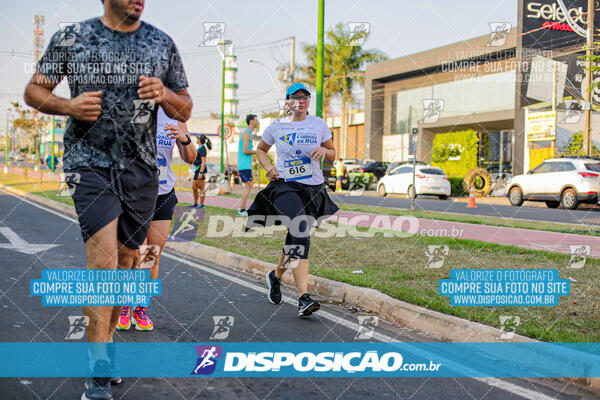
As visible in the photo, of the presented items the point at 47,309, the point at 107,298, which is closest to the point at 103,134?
the point at 107,298

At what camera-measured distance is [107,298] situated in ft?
10.4

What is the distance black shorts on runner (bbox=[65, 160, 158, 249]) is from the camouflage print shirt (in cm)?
5

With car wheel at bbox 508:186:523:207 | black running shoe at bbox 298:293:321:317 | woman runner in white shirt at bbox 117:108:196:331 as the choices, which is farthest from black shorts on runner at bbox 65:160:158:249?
car wheel at bbox 508:186:523:207

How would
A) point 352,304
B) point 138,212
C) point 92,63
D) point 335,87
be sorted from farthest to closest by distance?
1. point 335,87
2. point 352,304
3. point 138,212
4. point 92,63

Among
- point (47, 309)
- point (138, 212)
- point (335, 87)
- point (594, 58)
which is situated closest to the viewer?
point (138, 212)

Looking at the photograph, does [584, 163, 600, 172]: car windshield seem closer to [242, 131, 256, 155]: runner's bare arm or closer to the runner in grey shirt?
[242, 131, 256, 155]: runner's bare arm

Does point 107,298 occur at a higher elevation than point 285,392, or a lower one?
higher

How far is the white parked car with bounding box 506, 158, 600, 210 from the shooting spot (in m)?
20.6

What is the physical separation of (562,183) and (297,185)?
1836 cm

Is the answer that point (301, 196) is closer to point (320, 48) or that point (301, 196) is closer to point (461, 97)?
point (320, 48)

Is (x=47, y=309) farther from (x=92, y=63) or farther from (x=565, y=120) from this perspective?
(x=565, y=120)

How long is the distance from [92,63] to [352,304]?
363 cm

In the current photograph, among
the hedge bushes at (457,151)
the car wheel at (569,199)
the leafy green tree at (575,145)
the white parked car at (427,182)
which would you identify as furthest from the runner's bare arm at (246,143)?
the hedge bushes at (457,151)

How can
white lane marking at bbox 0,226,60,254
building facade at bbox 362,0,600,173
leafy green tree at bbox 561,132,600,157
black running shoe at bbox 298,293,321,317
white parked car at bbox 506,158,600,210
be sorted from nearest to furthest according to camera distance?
black running shoe at bbox 298,293,321,317 → white lane marking at bbox 0,226,60,254 → white parked car at bbox 506,158,600,210 → leafy green tree at bbox 561,132,600,157 → building facade at bbox 362,0,600,173
